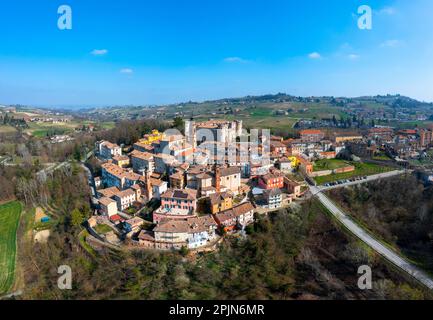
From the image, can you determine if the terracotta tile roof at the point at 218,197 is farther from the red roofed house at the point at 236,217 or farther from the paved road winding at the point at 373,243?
the paved road winding at the point at 373,243

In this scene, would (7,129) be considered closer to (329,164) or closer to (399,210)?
(329,164)

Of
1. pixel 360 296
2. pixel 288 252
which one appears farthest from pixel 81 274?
pixel 360 296

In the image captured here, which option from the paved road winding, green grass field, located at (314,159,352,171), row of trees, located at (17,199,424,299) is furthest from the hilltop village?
the paved road winding

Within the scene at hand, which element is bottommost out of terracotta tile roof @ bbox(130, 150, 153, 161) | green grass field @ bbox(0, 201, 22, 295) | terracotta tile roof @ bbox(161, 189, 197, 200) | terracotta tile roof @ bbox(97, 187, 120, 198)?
green grass field @ bbox(0, 201, 22, 295)

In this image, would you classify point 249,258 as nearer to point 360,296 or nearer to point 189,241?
point 189,241

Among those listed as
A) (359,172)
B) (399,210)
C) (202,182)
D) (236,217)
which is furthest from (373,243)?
(202,182)

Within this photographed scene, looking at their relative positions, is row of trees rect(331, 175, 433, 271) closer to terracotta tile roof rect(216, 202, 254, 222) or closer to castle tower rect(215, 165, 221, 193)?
terracotta tile roof rect(216, 202, 254, 222)
